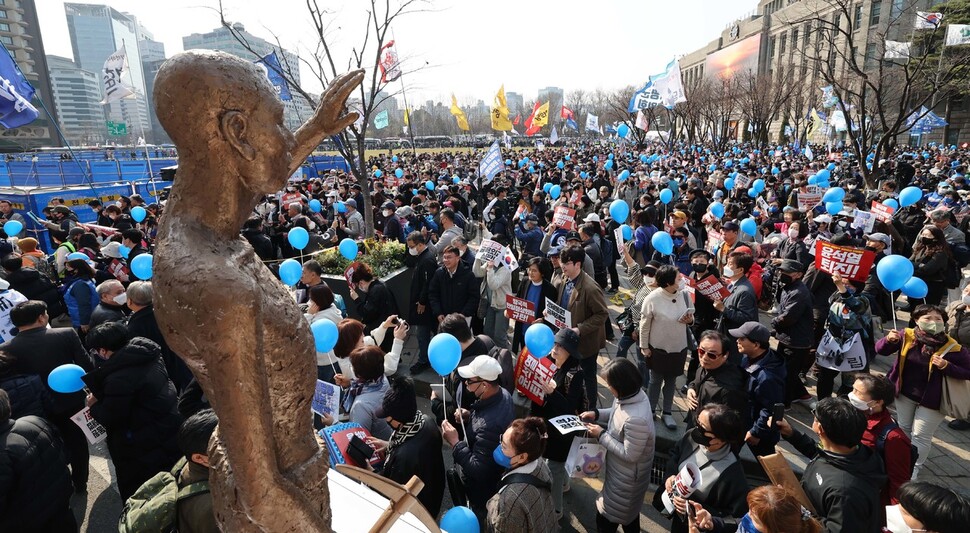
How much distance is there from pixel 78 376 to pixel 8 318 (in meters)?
2.37

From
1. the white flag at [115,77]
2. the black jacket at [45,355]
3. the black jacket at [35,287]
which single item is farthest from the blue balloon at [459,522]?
the white flag at [115,77]

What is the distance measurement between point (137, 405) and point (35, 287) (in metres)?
4.27

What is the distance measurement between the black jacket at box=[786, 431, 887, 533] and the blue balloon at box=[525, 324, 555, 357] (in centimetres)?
201

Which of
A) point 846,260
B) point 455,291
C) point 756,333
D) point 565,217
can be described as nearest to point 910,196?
point 846,260

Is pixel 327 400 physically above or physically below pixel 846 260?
below

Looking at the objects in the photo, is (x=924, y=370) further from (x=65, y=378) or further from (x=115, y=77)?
(x=115, y=77)

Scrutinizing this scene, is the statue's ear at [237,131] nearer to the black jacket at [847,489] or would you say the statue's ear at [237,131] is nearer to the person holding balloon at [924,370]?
the black jacket at [847,489]

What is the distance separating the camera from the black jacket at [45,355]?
4.35 m

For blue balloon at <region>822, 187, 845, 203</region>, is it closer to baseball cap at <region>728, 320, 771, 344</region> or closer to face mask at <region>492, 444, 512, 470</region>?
baseball cap at <region>728, 320, 771, 344</region>

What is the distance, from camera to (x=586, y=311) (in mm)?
5645

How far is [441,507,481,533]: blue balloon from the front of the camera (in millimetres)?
2641

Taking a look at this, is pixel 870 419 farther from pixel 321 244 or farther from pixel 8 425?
pixel 321 244

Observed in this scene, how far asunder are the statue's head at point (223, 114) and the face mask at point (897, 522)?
3.24 meters

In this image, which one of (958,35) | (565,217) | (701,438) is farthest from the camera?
(958,35)
